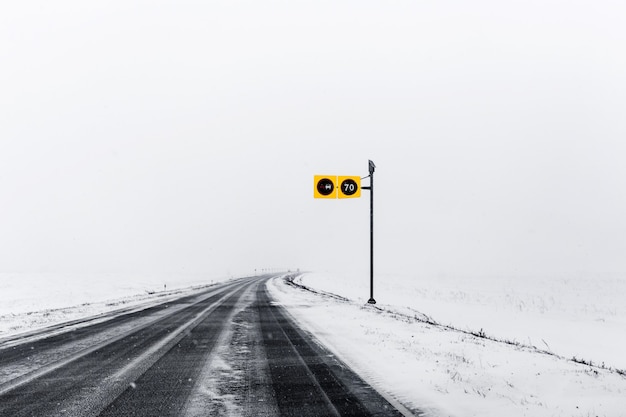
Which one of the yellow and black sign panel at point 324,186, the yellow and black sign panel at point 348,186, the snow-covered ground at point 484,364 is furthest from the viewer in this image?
the yellow and black sign panel at point 348,186

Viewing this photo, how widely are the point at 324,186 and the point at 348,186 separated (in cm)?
115

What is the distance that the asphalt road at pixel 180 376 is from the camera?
475cm

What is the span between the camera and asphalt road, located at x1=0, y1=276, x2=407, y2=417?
15.6 ft

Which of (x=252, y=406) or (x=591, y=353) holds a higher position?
(x=252, y=406)

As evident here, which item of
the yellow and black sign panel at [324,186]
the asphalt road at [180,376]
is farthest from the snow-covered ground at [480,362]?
the yellow and black sign panel at [324,186]

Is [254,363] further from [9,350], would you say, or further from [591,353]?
[591,353]

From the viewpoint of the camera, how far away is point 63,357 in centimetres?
772

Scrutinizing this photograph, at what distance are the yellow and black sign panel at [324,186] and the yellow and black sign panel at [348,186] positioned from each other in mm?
283

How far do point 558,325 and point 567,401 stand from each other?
A: 1217 cm

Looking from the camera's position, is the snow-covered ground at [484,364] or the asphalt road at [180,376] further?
the snow-covered ground at [484,364]

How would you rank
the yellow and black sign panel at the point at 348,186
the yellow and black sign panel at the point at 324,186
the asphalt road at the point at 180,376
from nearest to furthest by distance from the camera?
the asphalt road at the point at 180,376 < the yellow and black sign panel at the point at 324,186 < the yellow and black sign panel at the point at 348,186

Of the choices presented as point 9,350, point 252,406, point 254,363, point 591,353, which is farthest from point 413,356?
point 9,350

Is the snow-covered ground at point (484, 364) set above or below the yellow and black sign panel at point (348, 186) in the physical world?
below

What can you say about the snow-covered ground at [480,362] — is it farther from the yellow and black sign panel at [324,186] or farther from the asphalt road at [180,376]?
the yellow and black sign panel at [324,186]
